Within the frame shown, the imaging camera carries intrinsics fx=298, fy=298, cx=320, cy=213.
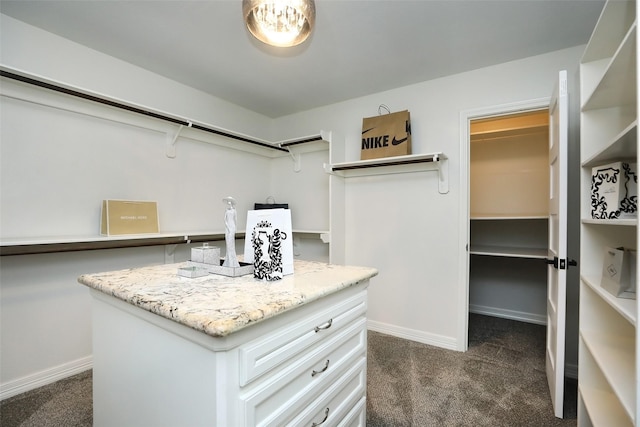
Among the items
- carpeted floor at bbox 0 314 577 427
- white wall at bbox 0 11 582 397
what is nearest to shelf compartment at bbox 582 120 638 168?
white wall at bbox 0 11 582 397

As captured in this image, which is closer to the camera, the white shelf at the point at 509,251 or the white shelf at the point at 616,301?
the white shelf at the point at 616,301

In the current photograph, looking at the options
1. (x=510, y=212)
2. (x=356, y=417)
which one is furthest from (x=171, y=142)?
(x=510, y=212)

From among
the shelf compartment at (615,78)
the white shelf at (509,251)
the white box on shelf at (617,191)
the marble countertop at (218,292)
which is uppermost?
the shelf compartment at (615,78)

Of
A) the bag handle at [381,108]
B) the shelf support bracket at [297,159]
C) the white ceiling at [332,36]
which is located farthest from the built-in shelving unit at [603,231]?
the shelf support bracket at [297,159]

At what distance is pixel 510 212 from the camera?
3.39m

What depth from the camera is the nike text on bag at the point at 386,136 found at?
8.64ft

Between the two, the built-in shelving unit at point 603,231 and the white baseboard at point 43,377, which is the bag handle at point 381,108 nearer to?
the built-in shelving unit at point 603,231

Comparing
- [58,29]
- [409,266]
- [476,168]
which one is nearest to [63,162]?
[58,29]

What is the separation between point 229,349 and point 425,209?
228cm

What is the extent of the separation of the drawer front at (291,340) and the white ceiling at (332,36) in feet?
5.54

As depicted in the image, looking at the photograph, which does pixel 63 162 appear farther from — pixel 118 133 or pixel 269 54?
pixel 269 54

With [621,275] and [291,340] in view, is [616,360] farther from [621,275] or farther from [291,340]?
[291,340]

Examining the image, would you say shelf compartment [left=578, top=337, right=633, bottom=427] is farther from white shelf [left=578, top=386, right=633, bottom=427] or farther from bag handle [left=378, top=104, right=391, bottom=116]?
bag handle [left=378, top=104, right=391, bottom=116]

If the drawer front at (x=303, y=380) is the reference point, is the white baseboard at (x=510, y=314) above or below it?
below
